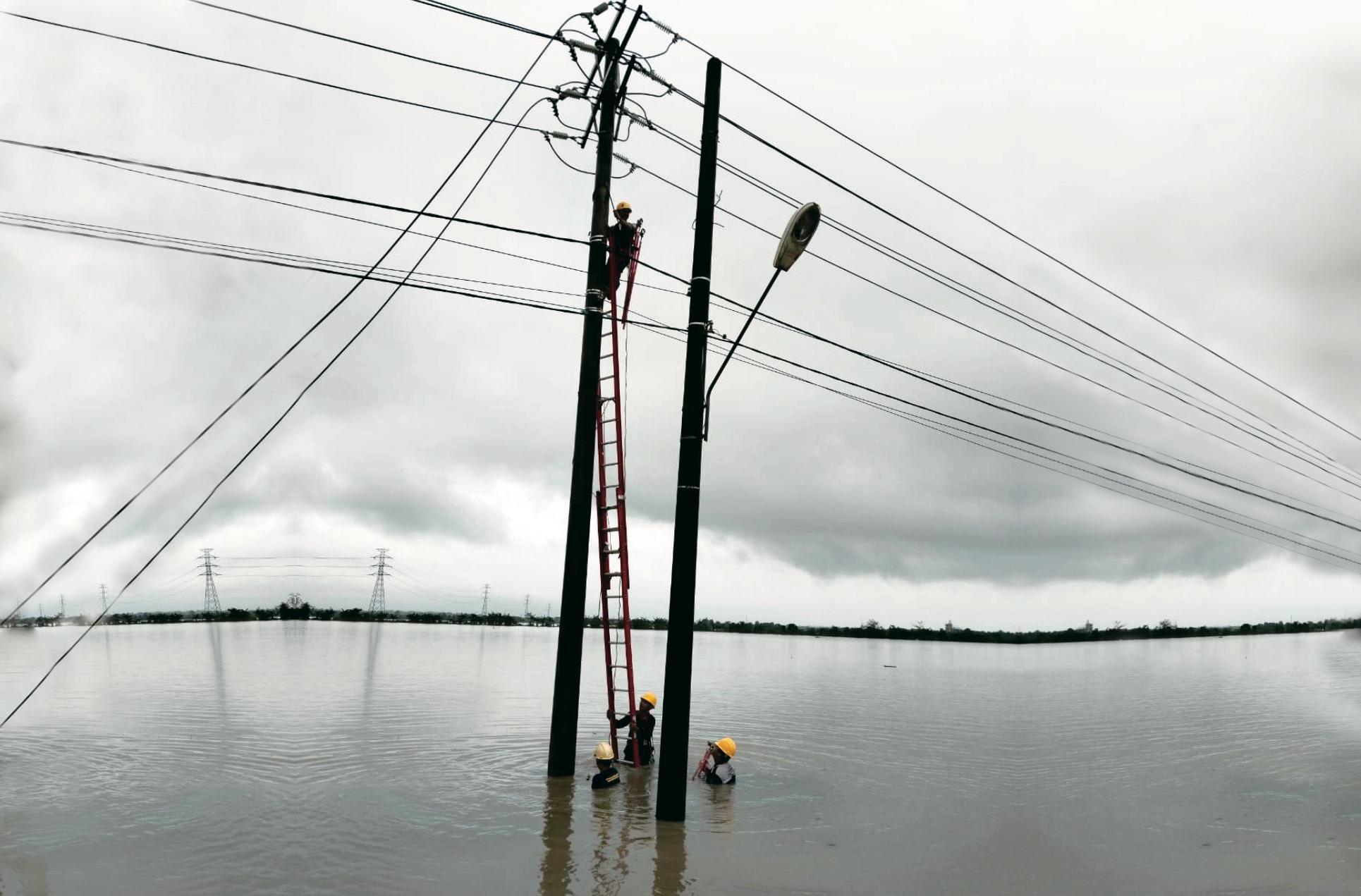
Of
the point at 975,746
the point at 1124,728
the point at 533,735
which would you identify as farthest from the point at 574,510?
the point at 1124,728

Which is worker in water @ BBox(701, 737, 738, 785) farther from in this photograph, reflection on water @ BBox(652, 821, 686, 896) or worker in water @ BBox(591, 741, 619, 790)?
reflection on water @ BBox(652, 821, 686, 896)

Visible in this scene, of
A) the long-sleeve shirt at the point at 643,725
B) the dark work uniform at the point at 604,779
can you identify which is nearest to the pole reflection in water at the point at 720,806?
the long-sleeve shirt at the point at 643,725

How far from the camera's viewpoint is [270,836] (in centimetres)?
1405

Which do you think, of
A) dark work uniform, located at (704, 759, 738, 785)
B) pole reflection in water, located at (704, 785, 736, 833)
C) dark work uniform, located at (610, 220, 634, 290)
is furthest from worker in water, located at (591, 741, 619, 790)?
dark work uniform, located at (610, 220, 634, 290)

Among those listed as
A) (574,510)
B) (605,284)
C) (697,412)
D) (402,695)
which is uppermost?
(605,284)

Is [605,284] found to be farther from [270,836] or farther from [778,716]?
[778,716]

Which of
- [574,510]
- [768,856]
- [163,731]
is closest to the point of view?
[768,856]

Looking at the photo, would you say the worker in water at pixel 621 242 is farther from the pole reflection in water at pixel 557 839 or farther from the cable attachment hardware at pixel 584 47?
the pole reflection in water at pixel 557 839

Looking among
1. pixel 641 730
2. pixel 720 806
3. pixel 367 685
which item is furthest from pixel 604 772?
pixel 367 685

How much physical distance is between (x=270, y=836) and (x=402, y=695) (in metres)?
28.5

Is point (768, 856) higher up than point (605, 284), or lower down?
lower down

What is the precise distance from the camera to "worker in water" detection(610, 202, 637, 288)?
16.8 metres

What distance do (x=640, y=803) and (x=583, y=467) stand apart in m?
6.61

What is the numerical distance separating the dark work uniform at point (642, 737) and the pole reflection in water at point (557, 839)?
1.65 meters
